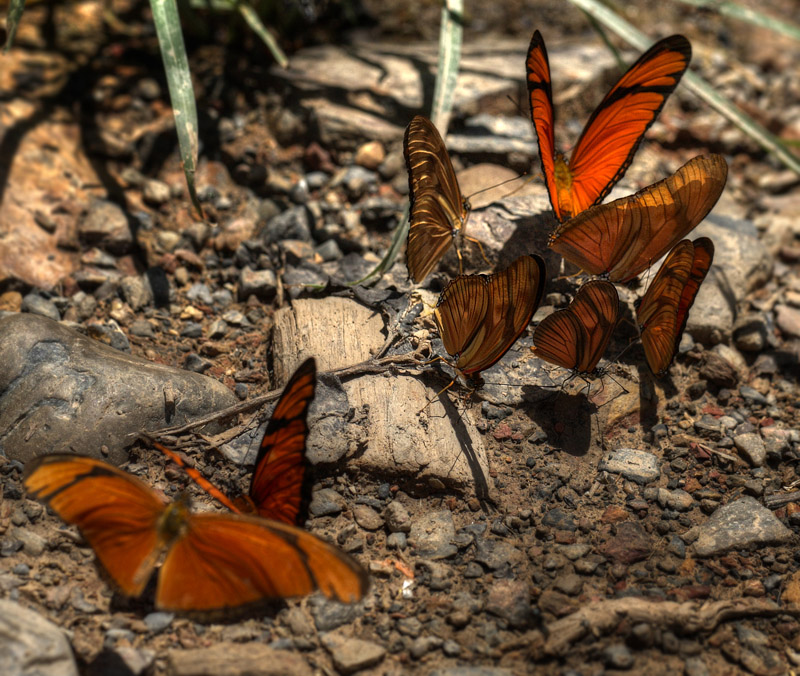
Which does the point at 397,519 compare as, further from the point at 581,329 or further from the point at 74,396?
the point at 74,396

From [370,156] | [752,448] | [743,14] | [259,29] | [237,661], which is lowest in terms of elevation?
[237,661]

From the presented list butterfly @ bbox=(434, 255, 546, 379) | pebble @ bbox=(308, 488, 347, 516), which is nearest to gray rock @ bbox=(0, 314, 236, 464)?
pebble @ bbox=(308, 488, 347, 516)

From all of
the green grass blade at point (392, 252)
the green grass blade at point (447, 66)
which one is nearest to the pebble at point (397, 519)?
the green grass blade at point (392, 252)

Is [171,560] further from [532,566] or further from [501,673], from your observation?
[532,566]

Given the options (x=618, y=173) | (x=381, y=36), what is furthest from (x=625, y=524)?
(x=381, y=36)

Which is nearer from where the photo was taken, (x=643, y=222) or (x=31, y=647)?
(x=31, y=647)

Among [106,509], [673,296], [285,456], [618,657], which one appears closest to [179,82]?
[285,456]

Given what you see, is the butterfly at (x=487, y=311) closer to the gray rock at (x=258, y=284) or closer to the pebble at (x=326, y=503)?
the pebble at (x=326, y=503)
